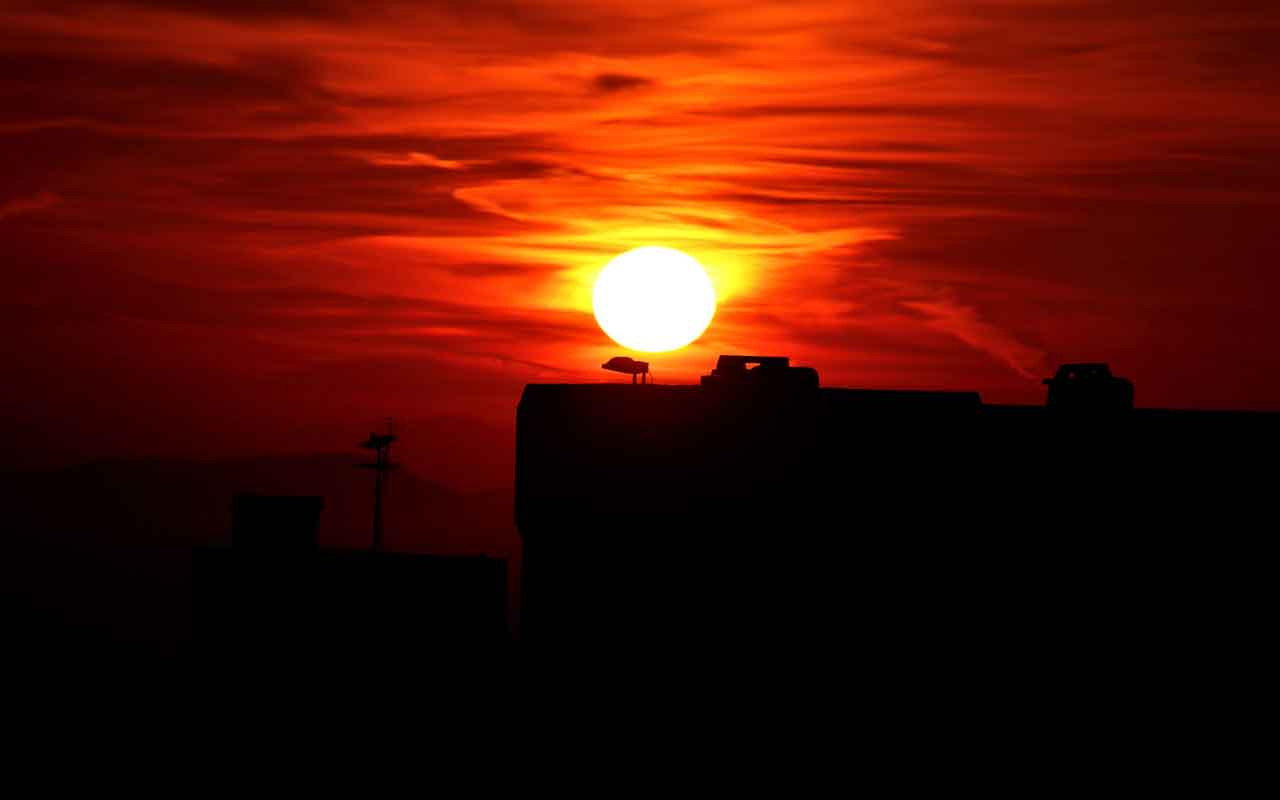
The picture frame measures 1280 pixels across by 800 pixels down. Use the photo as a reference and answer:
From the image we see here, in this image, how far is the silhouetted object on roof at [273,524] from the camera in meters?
54.8

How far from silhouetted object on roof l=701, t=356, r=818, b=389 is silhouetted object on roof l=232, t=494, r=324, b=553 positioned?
12.6m

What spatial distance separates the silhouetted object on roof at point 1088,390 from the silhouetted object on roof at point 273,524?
72.1ft

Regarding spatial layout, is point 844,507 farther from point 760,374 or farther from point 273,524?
point 273,524

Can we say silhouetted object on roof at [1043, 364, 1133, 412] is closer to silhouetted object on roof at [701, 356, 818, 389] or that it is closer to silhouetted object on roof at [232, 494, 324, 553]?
silhouetted object on roof at [701, 356, 818, 389]

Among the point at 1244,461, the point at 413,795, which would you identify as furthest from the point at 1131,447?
the point at 413,795

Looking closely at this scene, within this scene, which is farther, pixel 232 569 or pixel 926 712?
pixel 232 569

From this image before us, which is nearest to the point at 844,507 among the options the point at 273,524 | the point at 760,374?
the point at 760,374

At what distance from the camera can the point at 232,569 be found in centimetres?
5481

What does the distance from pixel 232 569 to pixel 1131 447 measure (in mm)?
26305

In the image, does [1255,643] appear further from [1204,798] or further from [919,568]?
[919,568]

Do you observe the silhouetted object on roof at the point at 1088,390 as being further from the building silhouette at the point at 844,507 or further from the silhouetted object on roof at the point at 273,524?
the silhouetted object on roof at the point at 273,524

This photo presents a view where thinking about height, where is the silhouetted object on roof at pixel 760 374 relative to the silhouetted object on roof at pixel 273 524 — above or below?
above

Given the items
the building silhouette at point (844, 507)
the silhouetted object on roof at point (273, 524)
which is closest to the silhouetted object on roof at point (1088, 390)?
the building silhouette at point (844, 507)

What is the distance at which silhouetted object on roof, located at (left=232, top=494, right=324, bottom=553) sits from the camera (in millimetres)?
54844
